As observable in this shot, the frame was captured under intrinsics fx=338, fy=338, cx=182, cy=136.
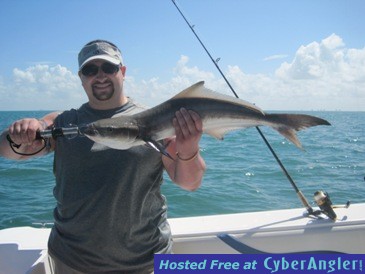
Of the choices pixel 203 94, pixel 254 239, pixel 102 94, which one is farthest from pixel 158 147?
pixel 254 239

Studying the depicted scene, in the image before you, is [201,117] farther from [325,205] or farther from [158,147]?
[325,205]

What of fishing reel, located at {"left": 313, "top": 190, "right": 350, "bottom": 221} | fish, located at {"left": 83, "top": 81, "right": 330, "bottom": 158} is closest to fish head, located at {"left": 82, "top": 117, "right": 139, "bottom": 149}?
fish, located at {"left": 83, "top": 81, "right": 330, "bottom": 158}

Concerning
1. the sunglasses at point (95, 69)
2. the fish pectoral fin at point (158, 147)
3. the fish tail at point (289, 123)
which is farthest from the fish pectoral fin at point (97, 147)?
the fish tail at point (289, 123)

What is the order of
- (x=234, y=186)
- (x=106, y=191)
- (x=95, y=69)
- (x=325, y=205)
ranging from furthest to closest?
1. (x=234, y=186)
2. (x=325, y=205)
3. (x=95, y=69)
4. (x=106, y=191)

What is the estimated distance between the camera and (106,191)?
8.63ft

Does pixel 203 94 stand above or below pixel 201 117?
above

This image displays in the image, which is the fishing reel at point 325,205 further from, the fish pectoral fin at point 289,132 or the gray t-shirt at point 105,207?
the gray t-shirt at point 105,207

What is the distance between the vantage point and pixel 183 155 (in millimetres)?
2777

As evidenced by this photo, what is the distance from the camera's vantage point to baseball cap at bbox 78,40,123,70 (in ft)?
9.44

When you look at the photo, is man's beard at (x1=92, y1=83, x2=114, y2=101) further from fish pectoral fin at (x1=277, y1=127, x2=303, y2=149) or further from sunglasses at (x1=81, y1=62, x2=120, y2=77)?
fish pectoral fin at (x1=277, y1=127, x2=303, y2=149)

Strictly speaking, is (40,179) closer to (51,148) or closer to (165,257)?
(51,148)

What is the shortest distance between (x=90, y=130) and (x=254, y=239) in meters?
2.26

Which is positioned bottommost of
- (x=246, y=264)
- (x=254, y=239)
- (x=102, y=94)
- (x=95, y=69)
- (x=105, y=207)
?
(x=254, y=239)

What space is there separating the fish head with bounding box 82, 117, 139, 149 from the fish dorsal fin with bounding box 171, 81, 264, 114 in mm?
449
